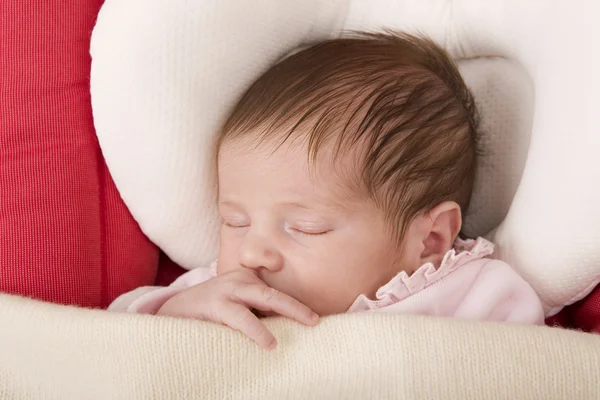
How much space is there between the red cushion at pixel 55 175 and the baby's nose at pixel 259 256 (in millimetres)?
297

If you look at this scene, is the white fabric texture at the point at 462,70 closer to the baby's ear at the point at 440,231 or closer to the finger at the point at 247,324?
the baby's ear at the point at 440,231

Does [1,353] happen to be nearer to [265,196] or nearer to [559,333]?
[265,196]

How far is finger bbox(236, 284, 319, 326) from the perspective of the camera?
2.91 ft

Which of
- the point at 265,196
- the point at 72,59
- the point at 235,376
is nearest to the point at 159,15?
the point at 72,59

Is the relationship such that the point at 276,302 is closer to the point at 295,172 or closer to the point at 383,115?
the point at 295,172

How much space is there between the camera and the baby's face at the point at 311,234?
951 mm

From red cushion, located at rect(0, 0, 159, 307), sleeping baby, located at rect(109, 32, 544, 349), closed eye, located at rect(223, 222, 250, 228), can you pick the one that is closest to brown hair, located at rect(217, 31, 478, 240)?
sleeping baby, located at rect(109, 32, 544, 349)

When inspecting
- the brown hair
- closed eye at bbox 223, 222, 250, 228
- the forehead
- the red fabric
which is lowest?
the red fabric

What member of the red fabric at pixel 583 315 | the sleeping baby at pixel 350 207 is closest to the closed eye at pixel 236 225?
the sleeping baby at pixel 350 207

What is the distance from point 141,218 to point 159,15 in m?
0.35

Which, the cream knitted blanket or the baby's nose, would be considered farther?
the baby's nose

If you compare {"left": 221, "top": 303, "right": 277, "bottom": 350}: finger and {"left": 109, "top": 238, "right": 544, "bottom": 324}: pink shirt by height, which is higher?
{"left": 109, "top": 238, "right": 544, "bottom": 324}: pink shirt

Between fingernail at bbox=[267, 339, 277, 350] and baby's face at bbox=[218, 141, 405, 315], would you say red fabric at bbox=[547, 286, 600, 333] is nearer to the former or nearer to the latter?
baby's face at bbox=[218, 141, 405, 315]

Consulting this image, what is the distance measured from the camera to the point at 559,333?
843 millimetres
